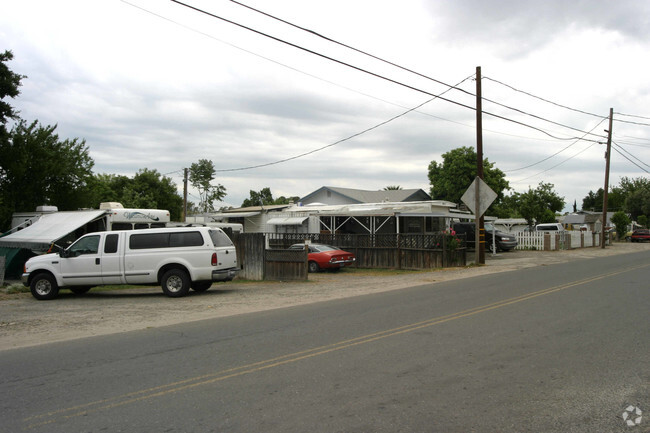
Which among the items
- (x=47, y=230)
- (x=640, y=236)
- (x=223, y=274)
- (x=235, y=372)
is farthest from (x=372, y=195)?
(x=235, y=372)

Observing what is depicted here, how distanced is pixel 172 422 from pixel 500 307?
25.3 feet

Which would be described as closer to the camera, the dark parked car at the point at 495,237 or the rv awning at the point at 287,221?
the rv awning at the point at 287,221

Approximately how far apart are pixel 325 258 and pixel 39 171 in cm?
1459

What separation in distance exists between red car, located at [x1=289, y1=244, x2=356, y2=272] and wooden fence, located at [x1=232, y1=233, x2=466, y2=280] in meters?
2.03

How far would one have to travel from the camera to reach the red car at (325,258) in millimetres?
22094

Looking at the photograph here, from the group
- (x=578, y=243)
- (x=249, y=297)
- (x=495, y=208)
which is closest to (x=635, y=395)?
(x=249, y=297)

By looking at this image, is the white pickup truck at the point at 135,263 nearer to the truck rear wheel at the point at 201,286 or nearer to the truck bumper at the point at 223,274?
the truck bumper at the point at 223,274

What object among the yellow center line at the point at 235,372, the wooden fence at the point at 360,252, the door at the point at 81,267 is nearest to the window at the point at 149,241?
the door at the point at 81,267

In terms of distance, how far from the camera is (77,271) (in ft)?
44.9

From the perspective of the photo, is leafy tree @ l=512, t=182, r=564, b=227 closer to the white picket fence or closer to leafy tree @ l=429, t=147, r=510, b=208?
leafy tree @ l=429, t=147, r=510, b=208

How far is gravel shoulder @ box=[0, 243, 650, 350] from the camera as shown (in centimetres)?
938

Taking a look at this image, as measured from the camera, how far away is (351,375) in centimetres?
581

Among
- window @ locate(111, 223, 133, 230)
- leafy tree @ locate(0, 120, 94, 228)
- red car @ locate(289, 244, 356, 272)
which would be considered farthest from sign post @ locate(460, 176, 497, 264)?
leafy tree @ locate(0, 120, 94, 228)

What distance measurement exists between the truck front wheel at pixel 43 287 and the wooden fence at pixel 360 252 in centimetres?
649
